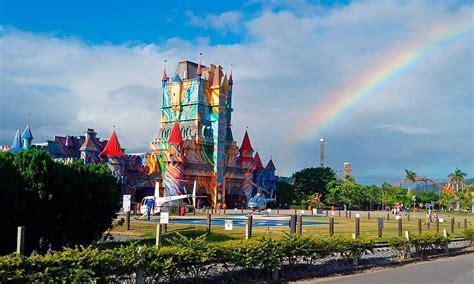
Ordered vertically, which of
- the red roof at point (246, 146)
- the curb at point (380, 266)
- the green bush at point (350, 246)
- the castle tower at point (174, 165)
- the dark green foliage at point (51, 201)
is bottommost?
the curb at point (380, 266)

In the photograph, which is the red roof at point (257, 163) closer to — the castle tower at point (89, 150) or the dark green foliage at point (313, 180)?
the dark green foliage at point (313, 180)

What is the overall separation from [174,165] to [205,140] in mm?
9494

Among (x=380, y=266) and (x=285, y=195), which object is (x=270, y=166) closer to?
(x=285, y=195)

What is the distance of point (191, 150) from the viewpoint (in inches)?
3169

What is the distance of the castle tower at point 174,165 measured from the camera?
74.9 metres

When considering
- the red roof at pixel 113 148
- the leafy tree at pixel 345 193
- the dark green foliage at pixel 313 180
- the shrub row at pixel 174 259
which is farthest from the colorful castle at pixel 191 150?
the shrub row at pixel 174 259

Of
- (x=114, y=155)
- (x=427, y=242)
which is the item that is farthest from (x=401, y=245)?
(x=114, y=155)

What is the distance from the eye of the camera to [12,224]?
1530cm

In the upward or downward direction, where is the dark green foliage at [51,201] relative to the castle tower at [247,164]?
downward

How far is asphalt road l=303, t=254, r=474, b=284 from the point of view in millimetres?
15408

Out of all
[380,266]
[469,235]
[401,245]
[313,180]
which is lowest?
[380,266]

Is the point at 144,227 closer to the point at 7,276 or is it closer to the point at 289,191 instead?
the point at 7,276

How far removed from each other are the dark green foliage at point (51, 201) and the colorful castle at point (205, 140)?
5711cm

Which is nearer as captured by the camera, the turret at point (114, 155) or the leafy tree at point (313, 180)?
the turret at point (114, 155)
